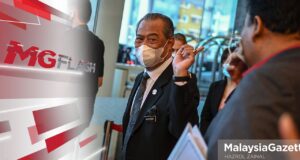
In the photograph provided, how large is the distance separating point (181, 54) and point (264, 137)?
28.7 inches

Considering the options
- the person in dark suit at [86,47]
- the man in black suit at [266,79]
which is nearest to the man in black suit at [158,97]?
the person in dark suit at [86,47]

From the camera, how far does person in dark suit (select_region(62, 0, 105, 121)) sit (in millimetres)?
1402

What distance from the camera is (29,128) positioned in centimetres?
129

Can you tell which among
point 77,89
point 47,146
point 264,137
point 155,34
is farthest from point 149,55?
point 264,137

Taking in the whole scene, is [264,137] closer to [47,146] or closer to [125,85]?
[47,146]

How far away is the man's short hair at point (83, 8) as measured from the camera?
4.56ft

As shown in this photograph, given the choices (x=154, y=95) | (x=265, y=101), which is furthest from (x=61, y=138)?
(x=265, y=101)

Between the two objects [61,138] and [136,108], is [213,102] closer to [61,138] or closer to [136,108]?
[136,108]

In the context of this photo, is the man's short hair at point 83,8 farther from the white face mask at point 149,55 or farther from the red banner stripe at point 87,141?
the red banner stripe at point 87,141

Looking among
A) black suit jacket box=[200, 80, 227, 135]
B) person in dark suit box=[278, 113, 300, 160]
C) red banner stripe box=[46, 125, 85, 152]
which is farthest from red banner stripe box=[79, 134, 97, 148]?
person in dark suit box=[278, 113, 300, 160]

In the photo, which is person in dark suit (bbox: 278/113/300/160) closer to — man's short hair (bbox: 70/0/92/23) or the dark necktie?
the dark necktie

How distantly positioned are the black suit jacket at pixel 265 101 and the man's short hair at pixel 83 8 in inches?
37.5

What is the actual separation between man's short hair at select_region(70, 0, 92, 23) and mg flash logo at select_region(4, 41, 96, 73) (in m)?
0.20

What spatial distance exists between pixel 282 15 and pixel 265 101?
0.67 ft
